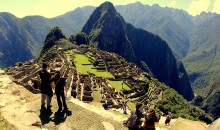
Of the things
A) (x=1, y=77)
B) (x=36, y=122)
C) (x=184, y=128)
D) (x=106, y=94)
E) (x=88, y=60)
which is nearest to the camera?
(x=36, y=122)

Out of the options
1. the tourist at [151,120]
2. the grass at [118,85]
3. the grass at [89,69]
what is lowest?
the grass at [118,85]

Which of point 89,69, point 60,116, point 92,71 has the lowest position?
point 92,71

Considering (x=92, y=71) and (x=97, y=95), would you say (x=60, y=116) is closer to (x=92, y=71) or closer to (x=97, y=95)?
(x=97, y=95)

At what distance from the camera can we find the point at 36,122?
12812mm

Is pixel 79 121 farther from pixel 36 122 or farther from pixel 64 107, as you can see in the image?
pixel 36 122

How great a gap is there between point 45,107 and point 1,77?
3.92 meters

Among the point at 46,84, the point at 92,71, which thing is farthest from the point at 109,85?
the point at 46,84

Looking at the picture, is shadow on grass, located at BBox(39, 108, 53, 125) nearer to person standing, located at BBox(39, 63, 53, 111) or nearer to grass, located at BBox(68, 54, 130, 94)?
person standing, located at BBox(39, 63, 53, 111)

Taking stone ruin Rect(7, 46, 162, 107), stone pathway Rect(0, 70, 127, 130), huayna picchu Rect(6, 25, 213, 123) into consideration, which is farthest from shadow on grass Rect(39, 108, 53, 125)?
huayna picchu Rect(6, 25, 213, 123)

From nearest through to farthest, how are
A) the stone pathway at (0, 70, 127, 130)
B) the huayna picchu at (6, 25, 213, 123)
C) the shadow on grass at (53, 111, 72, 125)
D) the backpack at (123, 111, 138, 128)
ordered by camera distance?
the stone pathway at (0, 70, 127, 130)
the shadow on grass at (53, 111, 72, 125)
the backpack at (123, 111, 138, 128)
the huayna picchu at (6, 25, 213, 123)

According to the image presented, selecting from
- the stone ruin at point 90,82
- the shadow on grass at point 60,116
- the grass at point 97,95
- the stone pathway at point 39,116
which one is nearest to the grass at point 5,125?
the stone pathway at point 39,116

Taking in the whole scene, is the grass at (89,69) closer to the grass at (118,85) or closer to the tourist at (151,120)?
the grass at (118,85)

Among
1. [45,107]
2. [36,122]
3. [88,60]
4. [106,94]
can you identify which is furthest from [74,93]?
[88,60]

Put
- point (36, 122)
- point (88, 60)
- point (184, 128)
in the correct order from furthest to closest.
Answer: point (88, 60) < point (184, 128) < point (36, 122)
